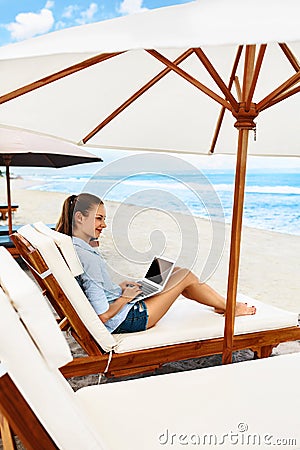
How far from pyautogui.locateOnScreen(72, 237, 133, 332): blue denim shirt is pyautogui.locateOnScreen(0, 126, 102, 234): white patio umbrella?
8.30ft

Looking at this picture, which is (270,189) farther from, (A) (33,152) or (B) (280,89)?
(B) (280,89)

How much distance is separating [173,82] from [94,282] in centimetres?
134

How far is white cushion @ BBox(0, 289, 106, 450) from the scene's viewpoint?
3.46 feet

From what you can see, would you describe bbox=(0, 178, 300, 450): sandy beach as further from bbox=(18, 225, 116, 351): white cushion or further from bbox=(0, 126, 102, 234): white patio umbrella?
bbox=(0, 126, 102, 234): white patio umbrella

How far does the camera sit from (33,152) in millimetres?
5324

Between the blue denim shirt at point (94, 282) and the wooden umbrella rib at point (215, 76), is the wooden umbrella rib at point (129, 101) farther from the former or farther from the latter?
the blue denim shirt at point (94, 282)

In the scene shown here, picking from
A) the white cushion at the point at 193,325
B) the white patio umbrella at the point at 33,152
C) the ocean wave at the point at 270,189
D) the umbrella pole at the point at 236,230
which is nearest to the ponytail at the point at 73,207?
the white cushion at the point at 193,325

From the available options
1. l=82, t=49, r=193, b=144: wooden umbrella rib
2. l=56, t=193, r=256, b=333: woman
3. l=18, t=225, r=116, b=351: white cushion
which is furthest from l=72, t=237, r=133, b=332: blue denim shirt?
l=82, t=49, r=193, b=144: wooden umbrella rib

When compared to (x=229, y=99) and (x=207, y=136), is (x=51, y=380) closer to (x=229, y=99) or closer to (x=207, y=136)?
(x=229, y=99)

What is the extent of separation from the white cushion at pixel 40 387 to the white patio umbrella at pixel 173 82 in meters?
0.69

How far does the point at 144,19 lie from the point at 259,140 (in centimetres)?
245

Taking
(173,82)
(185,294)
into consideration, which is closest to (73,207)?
(185,294)

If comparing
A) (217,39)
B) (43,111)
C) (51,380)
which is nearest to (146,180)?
(43,111)

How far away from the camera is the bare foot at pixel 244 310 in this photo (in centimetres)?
284
